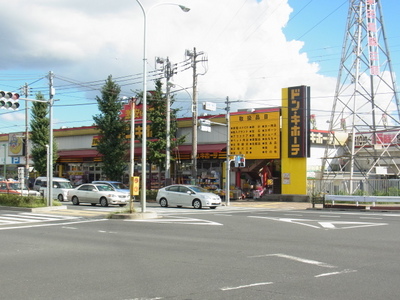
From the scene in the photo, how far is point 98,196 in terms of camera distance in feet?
91.6

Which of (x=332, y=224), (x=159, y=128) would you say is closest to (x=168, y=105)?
(x=159, y=128)

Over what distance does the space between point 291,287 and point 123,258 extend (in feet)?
13.9

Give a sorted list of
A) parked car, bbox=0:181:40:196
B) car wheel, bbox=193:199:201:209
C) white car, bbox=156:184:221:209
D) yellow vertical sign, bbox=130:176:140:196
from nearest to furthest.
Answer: yellow vertical sign, bbox=130:176:140:196 < white car, bbox=156:184:221:209 < car wheel, bbox=193:199:201:209 < parked car, bbox=0:181:40:196

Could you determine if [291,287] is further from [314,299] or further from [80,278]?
[80,278]

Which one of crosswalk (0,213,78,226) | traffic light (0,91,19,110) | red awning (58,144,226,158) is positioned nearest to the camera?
crosswalk (0,213,78,226)

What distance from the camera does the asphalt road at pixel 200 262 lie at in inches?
269

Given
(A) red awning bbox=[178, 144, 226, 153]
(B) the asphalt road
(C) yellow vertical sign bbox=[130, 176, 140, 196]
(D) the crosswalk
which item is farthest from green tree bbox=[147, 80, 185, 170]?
(B) the asphalt road

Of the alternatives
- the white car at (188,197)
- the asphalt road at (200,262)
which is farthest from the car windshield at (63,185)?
the asphalt road at (200,262)

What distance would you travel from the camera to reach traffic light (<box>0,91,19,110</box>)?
69.4 feet

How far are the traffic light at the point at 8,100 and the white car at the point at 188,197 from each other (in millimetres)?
10585

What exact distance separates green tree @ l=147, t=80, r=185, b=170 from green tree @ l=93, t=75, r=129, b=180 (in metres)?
4.16

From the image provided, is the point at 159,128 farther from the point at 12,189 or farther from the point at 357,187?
the point at 357,187

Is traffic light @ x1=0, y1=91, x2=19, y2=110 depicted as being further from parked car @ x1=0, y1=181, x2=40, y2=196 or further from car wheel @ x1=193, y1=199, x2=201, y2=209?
car wheel @ x1=193, y1=199, x2=201, y2=209

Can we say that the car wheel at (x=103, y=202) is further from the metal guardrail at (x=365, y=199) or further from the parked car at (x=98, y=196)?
the metal guardrail at (x=365, y=199)
